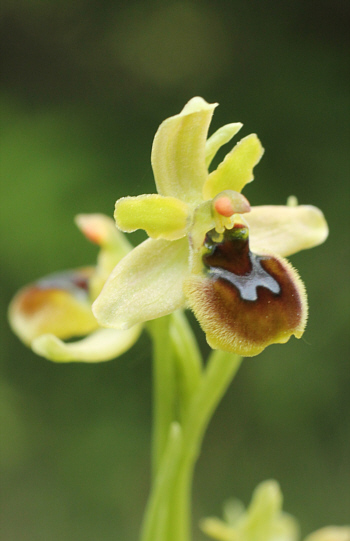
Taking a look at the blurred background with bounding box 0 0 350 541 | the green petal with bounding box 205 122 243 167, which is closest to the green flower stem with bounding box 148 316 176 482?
the green petal with bounding box 205 122 243 167

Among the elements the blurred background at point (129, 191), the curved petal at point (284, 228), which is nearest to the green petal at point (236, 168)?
the curved petal at point (284, 228)

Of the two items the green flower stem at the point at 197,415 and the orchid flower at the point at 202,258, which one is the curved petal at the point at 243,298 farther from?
the green flower stem at the point at 197,415

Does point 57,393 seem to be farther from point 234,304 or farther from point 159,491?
point 234,304

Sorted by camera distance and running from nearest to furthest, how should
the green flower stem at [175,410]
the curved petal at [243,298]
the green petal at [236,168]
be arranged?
1. the curved petal at [243,298]
2. the green petal at [236,168]
3. the green flower stem at [175,410]

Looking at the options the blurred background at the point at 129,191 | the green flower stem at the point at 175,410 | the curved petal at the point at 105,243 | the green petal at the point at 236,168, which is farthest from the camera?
the blurred background at the point at 129,191

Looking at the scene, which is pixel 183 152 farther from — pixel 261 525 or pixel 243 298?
pixel 261 525

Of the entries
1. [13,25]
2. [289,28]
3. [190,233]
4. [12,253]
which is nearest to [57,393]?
[12,253]
